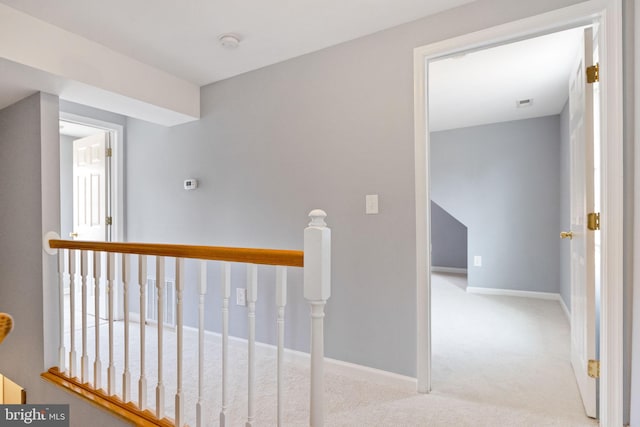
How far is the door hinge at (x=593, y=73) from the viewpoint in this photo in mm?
1703

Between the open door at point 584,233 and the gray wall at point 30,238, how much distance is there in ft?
9.91

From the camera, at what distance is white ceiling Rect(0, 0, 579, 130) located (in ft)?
6.35

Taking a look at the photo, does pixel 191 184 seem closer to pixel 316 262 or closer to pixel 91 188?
pixel 91 188

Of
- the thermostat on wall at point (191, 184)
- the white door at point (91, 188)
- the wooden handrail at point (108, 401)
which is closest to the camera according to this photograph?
the wooden handrail at point (108, 401)

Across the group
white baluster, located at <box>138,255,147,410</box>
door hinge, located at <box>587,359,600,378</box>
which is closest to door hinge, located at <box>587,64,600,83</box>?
door hinge, located at <box>587,359,600,378</box>

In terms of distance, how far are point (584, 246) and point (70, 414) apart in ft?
10.2

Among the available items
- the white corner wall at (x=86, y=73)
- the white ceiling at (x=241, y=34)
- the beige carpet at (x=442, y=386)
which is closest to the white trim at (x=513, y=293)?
the beige carpet at (x=442, y=386)

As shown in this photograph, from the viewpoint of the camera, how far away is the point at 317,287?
3.73 feet

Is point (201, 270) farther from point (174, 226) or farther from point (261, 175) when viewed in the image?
point (174, 226)

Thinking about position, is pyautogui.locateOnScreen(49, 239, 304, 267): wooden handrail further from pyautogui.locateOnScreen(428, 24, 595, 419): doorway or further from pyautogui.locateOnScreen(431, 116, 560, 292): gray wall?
pyautogui.locateOnScreen(431, 116, 560, 292): gray wall

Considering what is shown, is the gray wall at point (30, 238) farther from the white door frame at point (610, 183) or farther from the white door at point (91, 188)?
the white door frame at point (610, 183)

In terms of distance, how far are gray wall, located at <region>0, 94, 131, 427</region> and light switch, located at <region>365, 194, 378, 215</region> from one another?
6.94 feet

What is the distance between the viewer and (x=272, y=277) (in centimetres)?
256

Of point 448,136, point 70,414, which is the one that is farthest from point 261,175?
point 448,136
